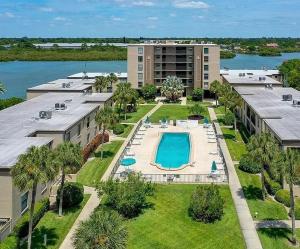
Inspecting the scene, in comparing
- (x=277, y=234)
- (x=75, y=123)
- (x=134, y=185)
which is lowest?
(x=277, y=234)

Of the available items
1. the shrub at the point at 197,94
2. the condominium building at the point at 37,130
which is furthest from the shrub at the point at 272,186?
the shrub at the point at 197,94

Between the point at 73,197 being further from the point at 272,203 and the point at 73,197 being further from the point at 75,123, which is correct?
the point at 272,203

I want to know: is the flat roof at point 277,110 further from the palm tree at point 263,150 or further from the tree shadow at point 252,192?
the tree shadow at point 252,192

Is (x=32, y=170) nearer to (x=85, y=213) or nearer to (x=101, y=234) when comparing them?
(x=101, y=234)

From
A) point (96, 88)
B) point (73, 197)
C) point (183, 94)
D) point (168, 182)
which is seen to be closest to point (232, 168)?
point (168, 182)

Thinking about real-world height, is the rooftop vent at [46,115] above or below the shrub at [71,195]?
above

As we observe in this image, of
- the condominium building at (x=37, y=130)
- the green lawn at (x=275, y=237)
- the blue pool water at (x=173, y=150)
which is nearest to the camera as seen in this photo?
the green lawn at (x=275, y=237)
